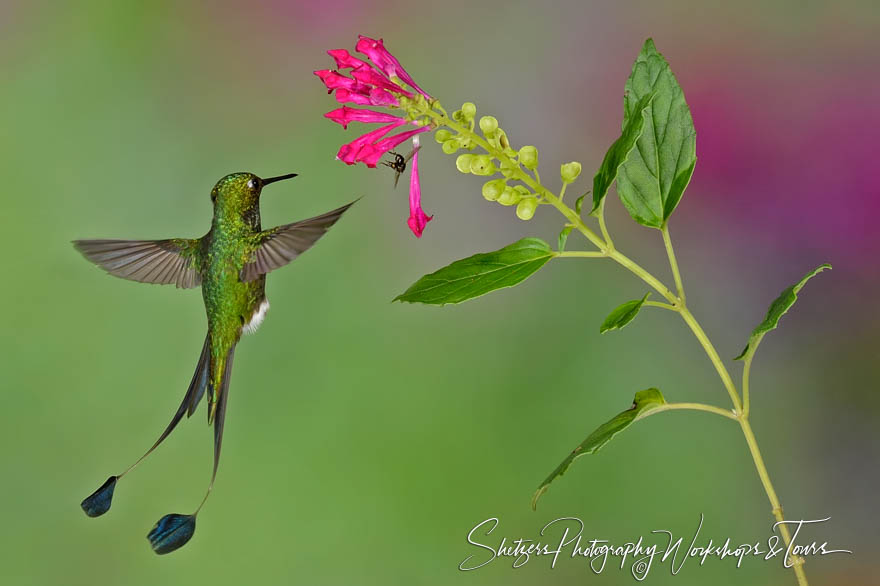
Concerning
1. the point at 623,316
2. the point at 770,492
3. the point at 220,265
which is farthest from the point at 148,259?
the point at 770,492

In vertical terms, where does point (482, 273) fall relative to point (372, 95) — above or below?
below

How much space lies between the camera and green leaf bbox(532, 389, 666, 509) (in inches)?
24.2

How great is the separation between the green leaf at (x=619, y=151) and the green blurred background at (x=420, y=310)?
805 millimetres

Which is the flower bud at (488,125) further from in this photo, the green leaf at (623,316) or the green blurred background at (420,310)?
the green blurred background at (420,310)

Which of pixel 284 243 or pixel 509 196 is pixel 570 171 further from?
pixel 284 243

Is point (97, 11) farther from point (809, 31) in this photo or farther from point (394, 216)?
point (809, 31)

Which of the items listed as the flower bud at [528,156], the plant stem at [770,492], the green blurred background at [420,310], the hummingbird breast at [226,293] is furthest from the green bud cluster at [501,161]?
the green blurred background at [420,310]

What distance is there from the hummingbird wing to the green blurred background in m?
0.46

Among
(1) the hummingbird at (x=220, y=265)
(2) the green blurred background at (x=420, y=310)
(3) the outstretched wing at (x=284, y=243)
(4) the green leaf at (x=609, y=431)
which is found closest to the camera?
(4) the green leaf at (x=609, y=431)

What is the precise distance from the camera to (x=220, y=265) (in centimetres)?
92

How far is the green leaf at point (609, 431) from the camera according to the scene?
0.62m

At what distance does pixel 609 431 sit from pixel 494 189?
194 millimetres

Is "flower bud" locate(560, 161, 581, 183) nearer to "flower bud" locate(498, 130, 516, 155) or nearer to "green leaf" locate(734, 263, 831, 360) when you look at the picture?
"flower bud" locate(498, 130, 516, 155)

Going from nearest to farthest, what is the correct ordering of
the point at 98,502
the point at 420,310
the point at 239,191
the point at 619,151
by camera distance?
the point at 619,151, the point at 98,502, the point at 239,191, the point at 420,310
